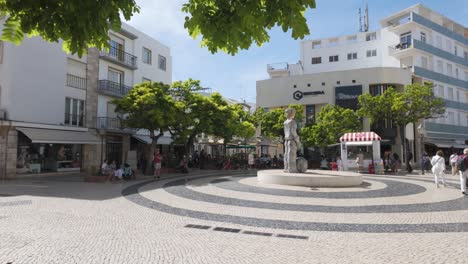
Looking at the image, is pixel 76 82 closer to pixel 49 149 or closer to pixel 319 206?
pixel 49 149

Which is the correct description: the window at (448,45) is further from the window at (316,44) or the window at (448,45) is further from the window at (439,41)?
the window at (316,44)

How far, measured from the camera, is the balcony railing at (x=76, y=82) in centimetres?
2391

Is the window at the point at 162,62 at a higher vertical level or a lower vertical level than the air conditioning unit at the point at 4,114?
higher

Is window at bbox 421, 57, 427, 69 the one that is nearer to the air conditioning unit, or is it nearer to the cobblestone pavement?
the cobblestone pavement

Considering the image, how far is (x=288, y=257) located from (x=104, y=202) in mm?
7859

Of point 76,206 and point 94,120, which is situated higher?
point 94,120

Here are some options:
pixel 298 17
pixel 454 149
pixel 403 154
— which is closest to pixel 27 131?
pixel 298 17

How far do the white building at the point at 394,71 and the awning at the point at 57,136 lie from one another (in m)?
24.6

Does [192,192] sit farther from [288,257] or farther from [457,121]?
[457,121]

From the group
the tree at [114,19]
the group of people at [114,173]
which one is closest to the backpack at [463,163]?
the tree at [114,19]

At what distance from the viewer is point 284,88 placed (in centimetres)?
4172

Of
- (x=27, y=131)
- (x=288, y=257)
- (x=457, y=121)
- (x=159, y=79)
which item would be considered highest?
(x=159, y=79)

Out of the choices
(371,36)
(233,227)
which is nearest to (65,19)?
(233,227)

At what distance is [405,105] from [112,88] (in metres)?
25.3
